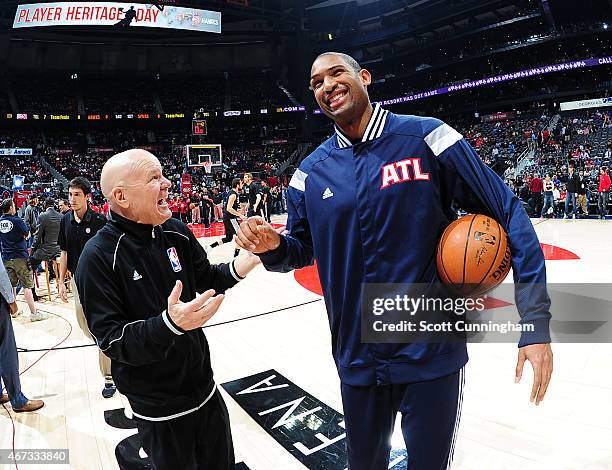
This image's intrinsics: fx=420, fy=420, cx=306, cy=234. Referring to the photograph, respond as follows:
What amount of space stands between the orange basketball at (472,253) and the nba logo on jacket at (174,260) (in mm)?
1104

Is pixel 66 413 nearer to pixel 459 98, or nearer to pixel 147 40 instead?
pixel 459 98

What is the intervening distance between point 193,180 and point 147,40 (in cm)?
1293

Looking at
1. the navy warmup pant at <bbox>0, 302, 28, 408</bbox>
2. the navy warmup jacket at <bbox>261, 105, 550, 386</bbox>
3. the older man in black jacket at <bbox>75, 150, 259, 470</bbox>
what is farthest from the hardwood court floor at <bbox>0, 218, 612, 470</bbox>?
the navy warmup jacket at <bbox>261, 105, 550, 386</bbox>

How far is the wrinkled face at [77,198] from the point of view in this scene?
390 centimetres

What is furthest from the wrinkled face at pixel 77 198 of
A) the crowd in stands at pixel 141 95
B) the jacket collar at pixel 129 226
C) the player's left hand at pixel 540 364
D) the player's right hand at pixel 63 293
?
the crowd in stands at pixel 141 95

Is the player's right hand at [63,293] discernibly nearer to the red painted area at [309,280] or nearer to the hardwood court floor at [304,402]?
the hardwood court floor at [304,402]

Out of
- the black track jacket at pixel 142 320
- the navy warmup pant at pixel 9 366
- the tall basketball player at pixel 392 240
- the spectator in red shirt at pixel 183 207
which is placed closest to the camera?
the tall basketball player at pixel 392 240

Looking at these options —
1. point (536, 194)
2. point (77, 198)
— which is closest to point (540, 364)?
point (77, 198)

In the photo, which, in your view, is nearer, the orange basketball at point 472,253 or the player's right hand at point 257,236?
the orange basketball at point 472,253

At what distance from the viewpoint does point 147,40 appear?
3198 centimetres

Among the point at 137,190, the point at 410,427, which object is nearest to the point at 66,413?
the point at 137,190

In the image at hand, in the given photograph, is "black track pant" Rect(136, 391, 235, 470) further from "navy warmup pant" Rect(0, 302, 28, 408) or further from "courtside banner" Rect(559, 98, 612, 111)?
"courtside banner" Rect(559, 98, 612, 111)

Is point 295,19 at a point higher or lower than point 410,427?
higher

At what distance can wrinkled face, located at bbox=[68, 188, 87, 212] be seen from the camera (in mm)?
3900
